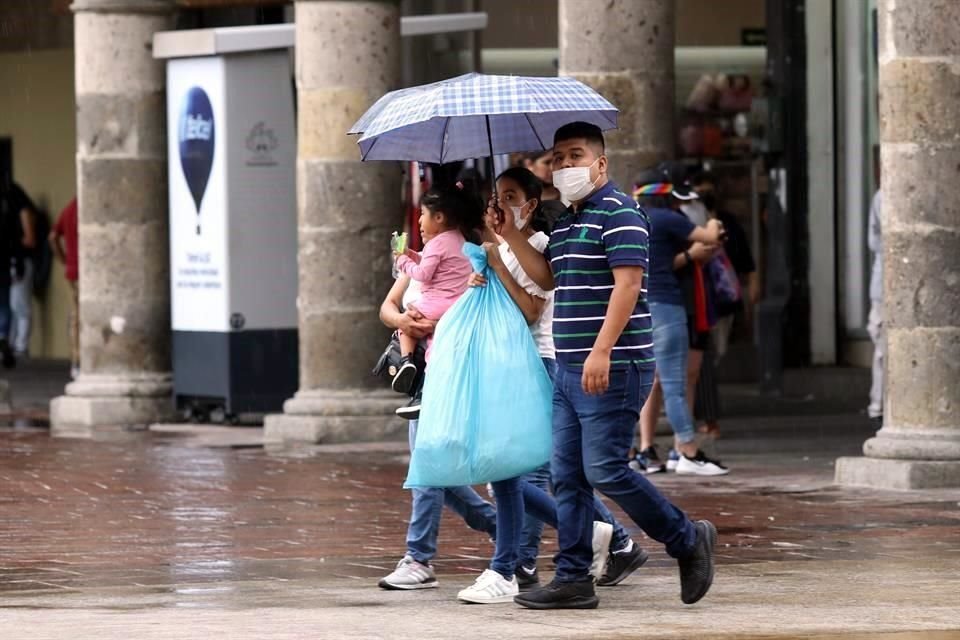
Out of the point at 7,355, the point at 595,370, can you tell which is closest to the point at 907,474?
the point at 595,370

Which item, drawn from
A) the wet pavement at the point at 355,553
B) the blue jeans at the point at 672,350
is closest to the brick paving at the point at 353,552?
the wet pavement at the point at 355,553

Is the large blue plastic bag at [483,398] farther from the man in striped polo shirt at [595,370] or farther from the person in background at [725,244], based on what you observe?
the person in background at [725,244]

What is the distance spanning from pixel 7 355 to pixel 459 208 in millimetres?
16044

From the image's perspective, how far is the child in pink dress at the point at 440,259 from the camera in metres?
8.66

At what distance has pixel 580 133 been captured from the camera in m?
8.05

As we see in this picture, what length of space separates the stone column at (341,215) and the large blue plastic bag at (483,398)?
6676 mm

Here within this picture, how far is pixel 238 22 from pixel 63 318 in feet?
25.5

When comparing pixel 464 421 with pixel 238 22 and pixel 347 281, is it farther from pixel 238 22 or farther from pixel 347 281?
pixel 238 22

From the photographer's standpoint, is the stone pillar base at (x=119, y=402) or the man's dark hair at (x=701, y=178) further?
the stone pillar base at (x=119, y=402)

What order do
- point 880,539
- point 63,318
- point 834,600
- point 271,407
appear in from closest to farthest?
point 834,600
point 880,539
point 271,407
point 63,318

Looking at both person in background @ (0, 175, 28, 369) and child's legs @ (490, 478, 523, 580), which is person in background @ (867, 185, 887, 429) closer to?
child's legs @ (490, 478, 523, 580)

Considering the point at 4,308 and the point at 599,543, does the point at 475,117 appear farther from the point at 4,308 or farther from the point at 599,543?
the point at 4,308

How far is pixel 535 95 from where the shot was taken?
8.11m

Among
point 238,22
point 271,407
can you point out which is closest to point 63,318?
point 238,22
